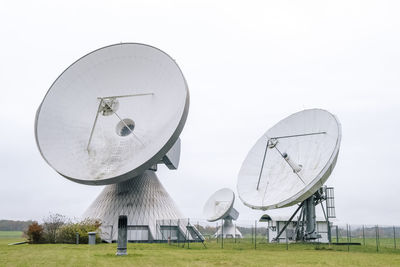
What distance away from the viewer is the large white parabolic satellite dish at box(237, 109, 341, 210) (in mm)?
28953

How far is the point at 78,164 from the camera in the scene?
100 feet

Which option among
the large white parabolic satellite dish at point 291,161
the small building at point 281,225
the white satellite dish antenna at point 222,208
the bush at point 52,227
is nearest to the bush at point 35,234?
the bush at point 52,227

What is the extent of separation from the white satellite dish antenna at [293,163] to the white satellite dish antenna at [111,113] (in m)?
7.78

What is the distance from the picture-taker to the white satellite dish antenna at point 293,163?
95.1 feet

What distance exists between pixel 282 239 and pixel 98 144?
23620mm

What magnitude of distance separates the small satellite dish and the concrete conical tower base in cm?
957

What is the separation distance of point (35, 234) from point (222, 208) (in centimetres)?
3081

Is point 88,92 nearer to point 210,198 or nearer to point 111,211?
point 111,211

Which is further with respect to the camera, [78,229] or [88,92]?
[78,229]

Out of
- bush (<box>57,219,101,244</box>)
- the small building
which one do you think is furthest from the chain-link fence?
bush (<box>57,219,101,244</box>)

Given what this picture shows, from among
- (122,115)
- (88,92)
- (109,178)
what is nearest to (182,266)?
(109,178)

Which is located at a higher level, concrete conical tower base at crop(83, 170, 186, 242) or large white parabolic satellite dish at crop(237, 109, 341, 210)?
large white parabolic satellite dish at crop(237, 109, 341, 210)

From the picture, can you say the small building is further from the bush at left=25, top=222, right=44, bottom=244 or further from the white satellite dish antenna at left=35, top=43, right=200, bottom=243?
the bush at left=25, top=222, right=44, bottom=244

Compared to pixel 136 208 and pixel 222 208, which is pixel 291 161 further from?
pixel 222 208
